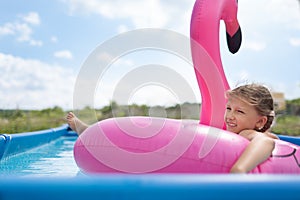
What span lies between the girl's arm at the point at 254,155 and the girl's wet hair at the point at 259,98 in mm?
258

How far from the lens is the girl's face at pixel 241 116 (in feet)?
4.13

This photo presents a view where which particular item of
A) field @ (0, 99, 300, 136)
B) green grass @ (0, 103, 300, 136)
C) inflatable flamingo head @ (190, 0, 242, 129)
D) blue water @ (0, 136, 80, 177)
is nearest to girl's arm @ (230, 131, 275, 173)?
inflatable flamingo head @ (190, 0, 242, 129)

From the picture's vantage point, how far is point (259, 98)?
4.15 ft

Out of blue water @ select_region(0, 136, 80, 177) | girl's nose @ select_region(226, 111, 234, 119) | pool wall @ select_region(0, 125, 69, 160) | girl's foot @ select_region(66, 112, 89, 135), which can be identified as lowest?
blue water @ select_region(0, 136, 80, 177)

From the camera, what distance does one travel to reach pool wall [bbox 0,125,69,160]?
6.21ft

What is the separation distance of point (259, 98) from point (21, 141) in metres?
1.62

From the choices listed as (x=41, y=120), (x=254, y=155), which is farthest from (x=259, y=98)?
(x=41, y=120)

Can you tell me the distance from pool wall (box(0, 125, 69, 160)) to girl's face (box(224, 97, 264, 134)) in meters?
1.21

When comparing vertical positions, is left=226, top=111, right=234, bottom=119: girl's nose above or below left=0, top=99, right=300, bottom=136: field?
above

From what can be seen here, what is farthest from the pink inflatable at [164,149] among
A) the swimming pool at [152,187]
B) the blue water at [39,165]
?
the swimming pool at [152,187]

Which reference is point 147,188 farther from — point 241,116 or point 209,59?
point 209,59

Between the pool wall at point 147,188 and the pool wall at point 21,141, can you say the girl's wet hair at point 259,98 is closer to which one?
the pool wall at point 147,188

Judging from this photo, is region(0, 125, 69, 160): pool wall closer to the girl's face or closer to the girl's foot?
the girl's foot

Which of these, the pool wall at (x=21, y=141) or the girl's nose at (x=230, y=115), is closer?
the girl's nose at (x=230, y=115)
